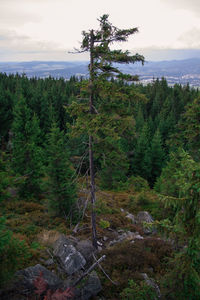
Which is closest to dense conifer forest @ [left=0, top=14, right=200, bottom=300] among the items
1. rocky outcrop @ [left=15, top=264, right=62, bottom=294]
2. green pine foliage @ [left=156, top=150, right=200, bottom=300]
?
green pine foliage @ [left=156, top=150, right=200, bottom=300]

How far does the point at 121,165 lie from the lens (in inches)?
375

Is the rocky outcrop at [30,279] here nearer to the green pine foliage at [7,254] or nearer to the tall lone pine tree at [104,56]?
the green pine foliage at [7,254]

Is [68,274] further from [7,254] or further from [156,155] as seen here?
[156,155]

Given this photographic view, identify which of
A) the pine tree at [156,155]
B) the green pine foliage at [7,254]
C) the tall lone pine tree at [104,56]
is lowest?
the pine tree at [156,155]

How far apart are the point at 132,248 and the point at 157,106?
54.7 meters

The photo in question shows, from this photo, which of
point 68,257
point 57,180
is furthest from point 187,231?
point 57,180

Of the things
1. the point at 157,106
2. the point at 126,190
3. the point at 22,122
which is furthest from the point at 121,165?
the point at 157,106

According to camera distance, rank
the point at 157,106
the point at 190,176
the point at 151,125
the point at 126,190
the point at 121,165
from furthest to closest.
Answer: the point at 157,106
the point at 151,125
the point at 126,190
the point at 121,165
the point at 190,176

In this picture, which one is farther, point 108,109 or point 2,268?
point 108,109

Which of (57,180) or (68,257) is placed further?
(57,180)

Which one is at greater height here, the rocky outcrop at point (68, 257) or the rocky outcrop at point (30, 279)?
the rocky outcrop at point (30, 279)

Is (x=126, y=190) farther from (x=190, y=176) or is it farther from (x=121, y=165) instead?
(x=190, y=176)

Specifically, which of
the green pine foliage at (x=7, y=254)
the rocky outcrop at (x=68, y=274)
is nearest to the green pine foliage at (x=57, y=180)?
the rocky outcrop at (x=68, y=274)

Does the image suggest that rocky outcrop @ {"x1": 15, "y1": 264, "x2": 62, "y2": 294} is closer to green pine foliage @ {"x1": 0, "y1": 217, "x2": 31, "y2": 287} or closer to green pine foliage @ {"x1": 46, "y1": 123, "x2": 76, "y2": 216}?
green pine foliage @ {"x1": 0, "y1": 217, "x2": 31, "y2": 287}
